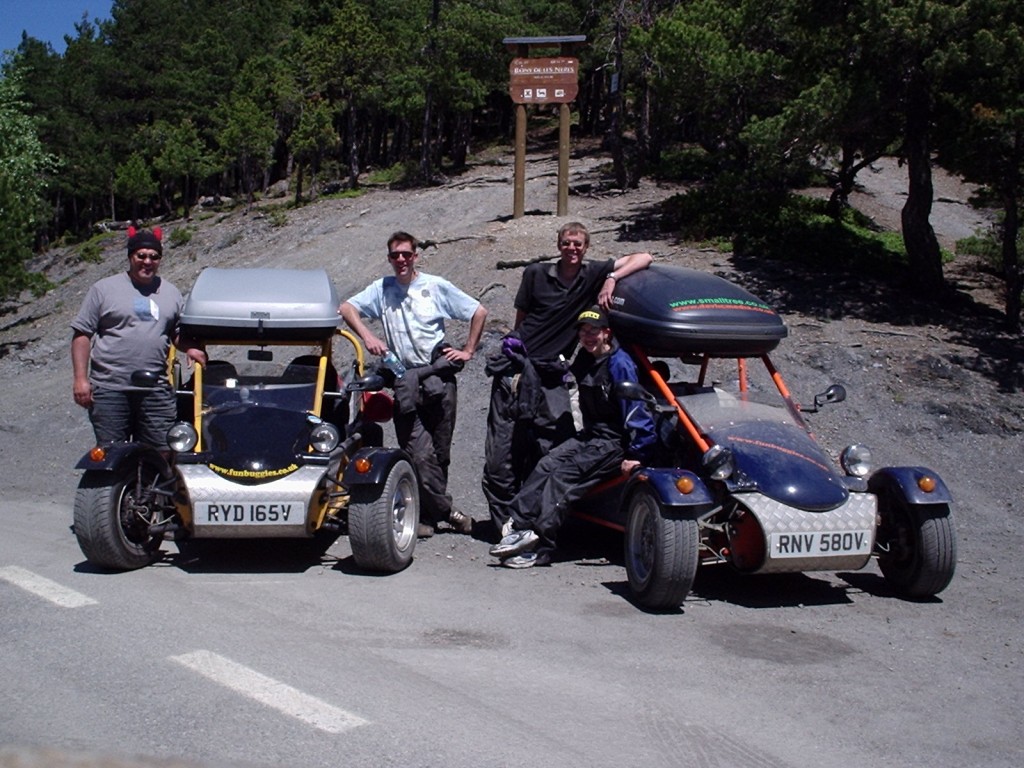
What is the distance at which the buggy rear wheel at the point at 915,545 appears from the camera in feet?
22.0

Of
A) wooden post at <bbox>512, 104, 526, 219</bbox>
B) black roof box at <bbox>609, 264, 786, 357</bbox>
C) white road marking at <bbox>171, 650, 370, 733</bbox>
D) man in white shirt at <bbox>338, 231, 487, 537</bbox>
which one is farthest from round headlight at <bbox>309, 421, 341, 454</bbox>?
wooden post at <bbox>512, 104, 526, 219</bbox>

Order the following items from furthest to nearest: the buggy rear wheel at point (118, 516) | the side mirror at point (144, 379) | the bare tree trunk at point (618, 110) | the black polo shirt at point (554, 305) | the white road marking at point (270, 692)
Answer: the bare tree trunk at point (618, 110) → the black polo shirt at point (554, 305) → the side mirror at point (144, 379) → the buggy rear wheel at point (118, 516) → the white road marking at point (270, 692)

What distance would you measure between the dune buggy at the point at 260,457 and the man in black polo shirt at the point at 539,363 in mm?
796

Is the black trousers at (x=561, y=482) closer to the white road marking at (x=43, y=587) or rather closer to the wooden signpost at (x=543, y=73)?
the white road marking at (x=43, y=587)

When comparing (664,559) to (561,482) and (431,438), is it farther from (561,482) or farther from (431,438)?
(431,438)

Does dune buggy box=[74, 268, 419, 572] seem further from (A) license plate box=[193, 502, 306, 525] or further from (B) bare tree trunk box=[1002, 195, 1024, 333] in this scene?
(B) bare tree trunk box=[1002, 195, 1024, 333]

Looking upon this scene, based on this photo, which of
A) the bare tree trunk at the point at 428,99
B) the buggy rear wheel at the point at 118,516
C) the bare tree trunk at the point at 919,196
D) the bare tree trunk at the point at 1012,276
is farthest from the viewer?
the bare tree trunk at the point at 428,99

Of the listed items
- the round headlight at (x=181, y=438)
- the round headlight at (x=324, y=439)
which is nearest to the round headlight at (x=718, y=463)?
the round headlight at (x=324, y=439)

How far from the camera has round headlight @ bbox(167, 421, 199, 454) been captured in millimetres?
7219

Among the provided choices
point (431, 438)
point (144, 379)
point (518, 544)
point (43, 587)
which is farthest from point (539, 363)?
point (43, 587)

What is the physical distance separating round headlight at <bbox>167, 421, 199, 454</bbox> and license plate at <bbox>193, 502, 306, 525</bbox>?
0.53 meters

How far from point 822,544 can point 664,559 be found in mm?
947

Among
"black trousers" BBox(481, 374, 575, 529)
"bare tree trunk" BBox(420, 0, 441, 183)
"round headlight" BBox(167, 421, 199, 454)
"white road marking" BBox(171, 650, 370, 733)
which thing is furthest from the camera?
"bare tree trunk" BBox(420, 0, 441, 183)

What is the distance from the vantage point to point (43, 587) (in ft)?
21.9
